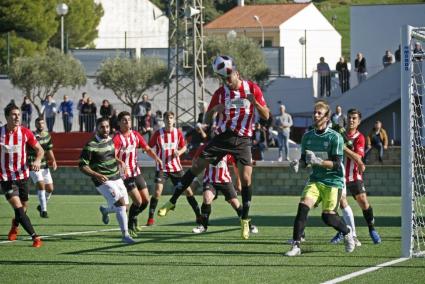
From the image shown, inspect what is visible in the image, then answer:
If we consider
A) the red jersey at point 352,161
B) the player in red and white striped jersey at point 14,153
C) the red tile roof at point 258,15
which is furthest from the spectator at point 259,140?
the red tile roof at point 258,15

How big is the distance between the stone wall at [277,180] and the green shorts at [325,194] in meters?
16.8

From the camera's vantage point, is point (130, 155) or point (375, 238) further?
point (130, 155)

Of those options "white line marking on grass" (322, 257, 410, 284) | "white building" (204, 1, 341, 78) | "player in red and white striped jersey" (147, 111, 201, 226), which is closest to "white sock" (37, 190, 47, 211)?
"player in red and white striped jersey" (147, 111, 201, 226)

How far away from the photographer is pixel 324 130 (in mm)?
13977

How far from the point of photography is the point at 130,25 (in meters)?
95.4

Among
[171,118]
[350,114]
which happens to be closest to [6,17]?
[171,118]

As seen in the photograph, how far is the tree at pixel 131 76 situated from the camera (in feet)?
191

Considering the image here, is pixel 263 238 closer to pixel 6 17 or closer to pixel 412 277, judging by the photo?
pixel 412 277

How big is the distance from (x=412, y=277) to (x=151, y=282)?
2.77m

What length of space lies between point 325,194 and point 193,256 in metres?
1.83

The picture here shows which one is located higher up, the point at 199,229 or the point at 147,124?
the point at 147,124

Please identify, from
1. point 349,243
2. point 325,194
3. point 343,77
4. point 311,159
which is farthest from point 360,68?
point 311,159

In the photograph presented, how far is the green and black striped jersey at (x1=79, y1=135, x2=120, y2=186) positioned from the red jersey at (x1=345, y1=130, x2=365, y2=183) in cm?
331

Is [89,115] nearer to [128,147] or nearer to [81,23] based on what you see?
[128,147]
